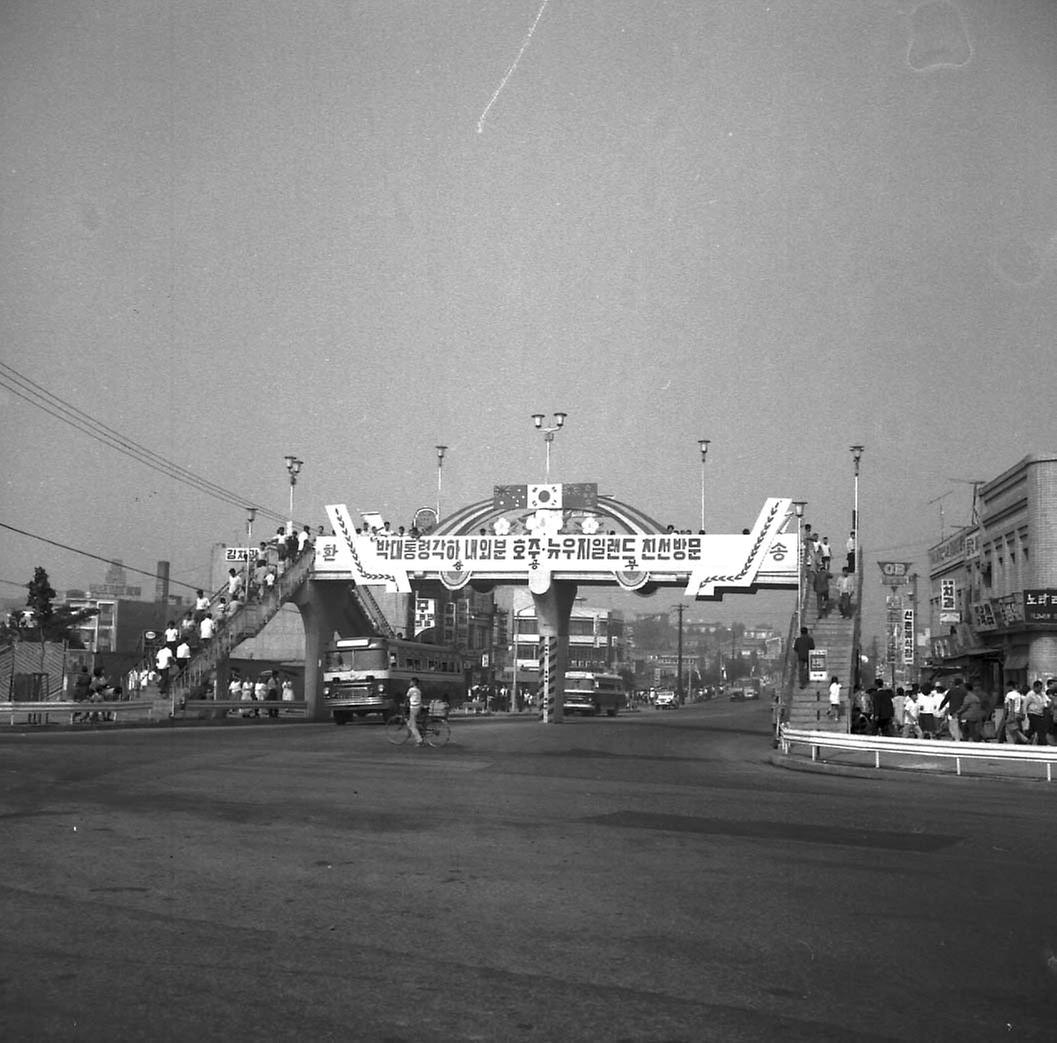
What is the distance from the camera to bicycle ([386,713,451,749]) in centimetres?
2778

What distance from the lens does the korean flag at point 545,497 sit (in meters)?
47.5

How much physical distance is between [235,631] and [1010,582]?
27.1 meters

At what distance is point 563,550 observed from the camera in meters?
47.1

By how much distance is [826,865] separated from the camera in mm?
10695

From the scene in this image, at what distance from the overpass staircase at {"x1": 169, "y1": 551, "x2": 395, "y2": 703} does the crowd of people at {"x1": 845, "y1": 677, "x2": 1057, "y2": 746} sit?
21761 mm

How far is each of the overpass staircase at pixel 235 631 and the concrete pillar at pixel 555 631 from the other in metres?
9.39

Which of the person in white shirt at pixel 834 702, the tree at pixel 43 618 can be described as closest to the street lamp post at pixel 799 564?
the person in white shirt at pixel 834 702

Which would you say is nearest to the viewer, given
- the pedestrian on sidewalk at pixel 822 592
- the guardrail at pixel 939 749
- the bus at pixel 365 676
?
the guardrail at pixel 939 749

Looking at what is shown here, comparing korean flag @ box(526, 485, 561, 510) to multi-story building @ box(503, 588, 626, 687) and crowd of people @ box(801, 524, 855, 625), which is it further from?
multi-story building @ box(503, 588, 626, 687)

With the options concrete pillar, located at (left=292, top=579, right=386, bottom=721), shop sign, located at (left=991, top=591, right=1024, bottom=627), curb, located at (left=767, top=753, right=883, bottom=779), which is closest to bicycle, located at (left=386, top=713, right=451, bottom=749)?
curb, located at (left=767, top=753, right=883, bottom=779)

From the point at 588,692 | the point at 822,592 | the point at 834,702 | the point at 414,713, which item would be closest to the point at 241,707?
the point at 414,713

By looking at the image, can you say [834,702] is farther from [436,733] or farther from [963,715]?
[436,733]

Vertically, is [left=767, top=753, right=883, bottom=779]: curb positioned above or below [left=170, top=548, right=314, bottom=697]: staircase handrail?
below

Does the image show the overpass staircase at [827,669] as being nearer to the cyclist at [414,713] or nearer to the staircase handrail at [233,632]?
the cyclist at [414,713]
